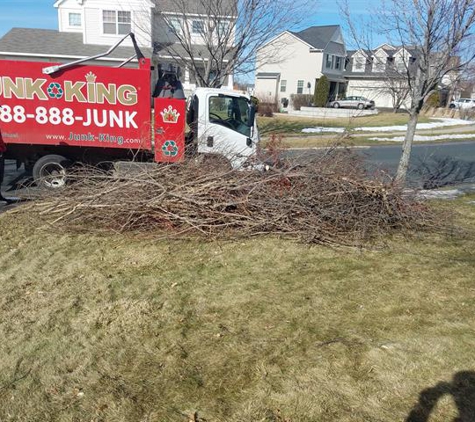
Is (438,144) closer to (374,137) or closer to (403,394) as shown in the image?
(374,137)

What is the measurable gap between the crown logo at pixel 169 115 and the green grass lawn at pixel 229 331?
10.4ft

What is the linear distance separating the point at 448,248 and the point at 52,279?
217 inches

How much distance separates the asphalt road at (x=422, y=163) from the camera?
925 centimetres

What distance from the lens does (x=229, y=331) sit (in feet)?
12.9

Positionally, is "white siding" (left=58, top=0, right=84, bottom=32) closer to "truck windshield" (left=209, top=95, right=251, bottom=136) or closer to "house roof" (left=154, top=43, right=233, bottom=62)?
"house roof" (left=154, top=43, right=233, bottom=62)

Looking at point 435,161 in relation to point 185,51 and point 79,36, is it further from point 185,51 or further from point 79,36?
point 79,36

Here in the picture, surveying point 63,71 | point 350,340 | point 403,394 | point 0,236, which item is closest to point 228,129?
point 63,71

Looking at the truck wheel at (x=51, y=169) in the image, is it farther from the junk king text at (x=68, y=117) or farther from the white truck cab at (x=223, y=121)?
the white truck cab at (x=223, y=121)

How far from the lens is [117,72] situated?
8.15m

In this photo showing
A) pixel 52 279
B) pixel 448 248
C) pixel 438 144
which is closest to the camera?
pixel 52 279

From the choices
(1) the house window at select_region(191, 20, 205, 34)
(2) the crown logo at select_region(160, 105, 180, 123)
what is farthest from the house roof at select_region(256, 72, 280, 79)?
(2) the crown logo at select_region(160, 105, 180, 123)

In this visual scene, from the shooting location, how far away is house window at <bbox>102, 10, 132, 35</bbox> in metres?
27.7

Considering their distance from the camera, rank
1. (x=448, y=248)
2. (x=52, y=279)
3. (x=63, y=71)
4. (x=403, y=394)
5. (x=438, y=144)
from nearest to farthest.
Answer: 1. (x=403, y=394)
2. (x=52, y=279)
3. (x=448, y=248)
4. (x=63, y=71)
5. (x=438, y=144)

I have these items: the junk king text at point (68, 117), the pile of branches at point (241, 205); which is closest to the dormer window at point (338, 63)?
the junk king text at point (68, 117)
